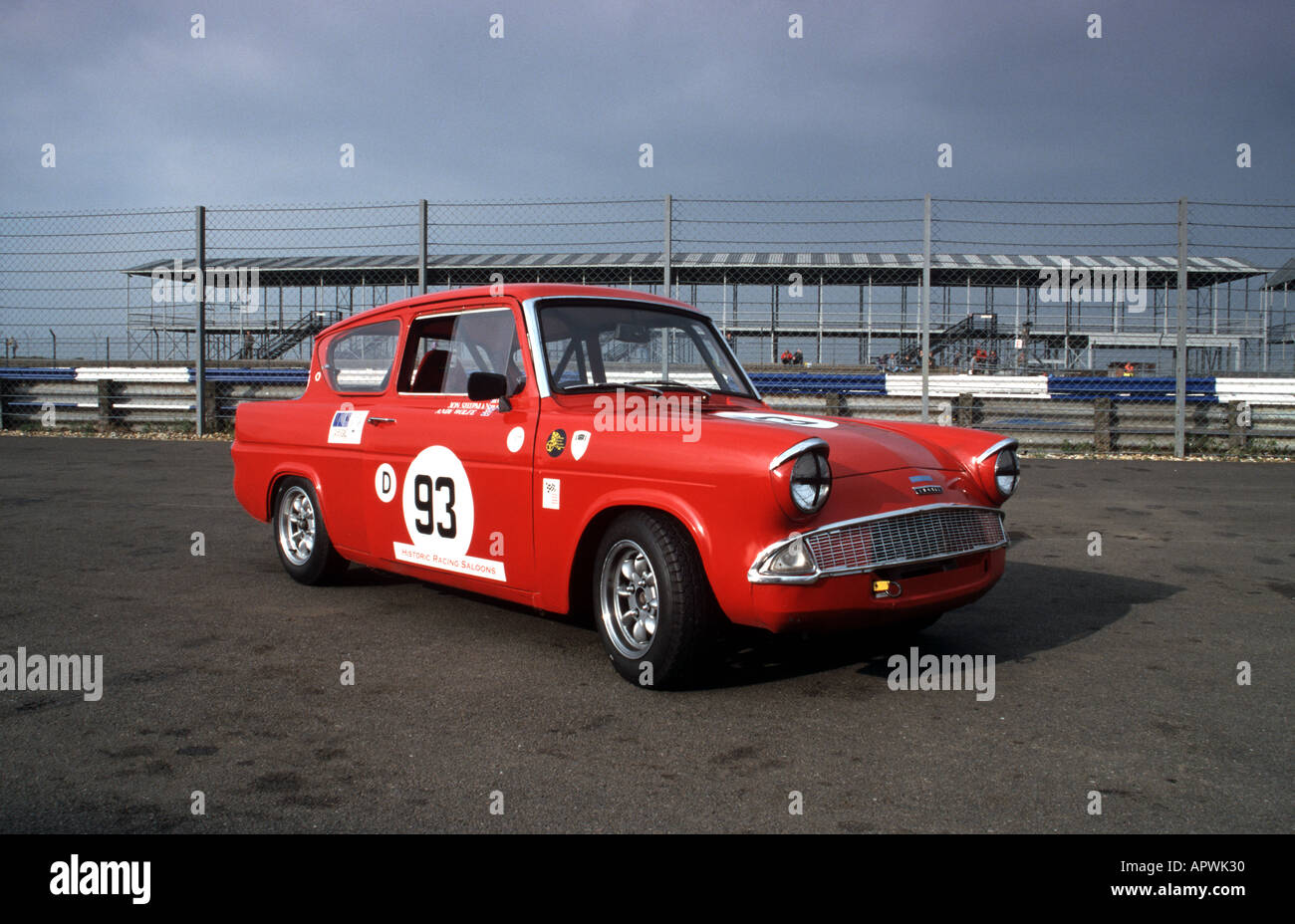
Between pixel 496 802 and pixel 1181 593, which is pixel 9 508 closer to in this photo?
pixel 496 802

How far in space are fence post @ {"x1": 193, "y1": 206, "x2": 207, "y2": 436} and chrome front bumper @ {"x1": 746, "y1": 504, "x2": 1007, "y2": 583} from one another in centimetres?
1334

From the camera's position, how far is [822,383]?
13531 millimetres

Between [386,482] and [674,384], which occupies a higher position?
[674,384]

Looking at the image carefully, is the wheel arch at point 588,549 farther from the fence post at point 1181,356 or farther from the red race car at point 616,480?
the fence post at point 1181,356

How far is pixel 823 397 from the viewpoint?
43.9ft

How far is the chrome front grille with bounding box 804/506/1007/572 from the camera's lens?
3.36 meters

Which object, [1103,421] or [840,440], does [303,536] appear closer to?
[840,440]

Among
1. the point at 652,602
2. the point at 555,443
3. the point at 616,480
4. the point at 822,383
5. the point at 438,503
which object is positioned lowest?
the point at 652,602

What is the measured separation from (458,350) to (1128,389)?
1112cm

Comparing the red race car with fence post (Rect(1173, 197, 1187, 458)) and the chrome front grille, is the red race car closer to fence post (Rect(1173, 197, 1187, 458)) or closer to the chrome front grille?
the chrome front grille

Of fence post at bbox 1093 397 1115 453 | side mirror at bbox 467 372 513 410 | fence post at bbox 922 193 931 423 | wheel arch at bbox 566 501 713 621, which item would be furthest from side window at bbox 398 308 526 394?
A: fence post at bbox 1093 397 1115 453

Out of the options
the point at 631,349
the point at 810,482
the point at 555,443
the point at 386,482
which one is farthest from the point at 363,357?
the point at 810,482
